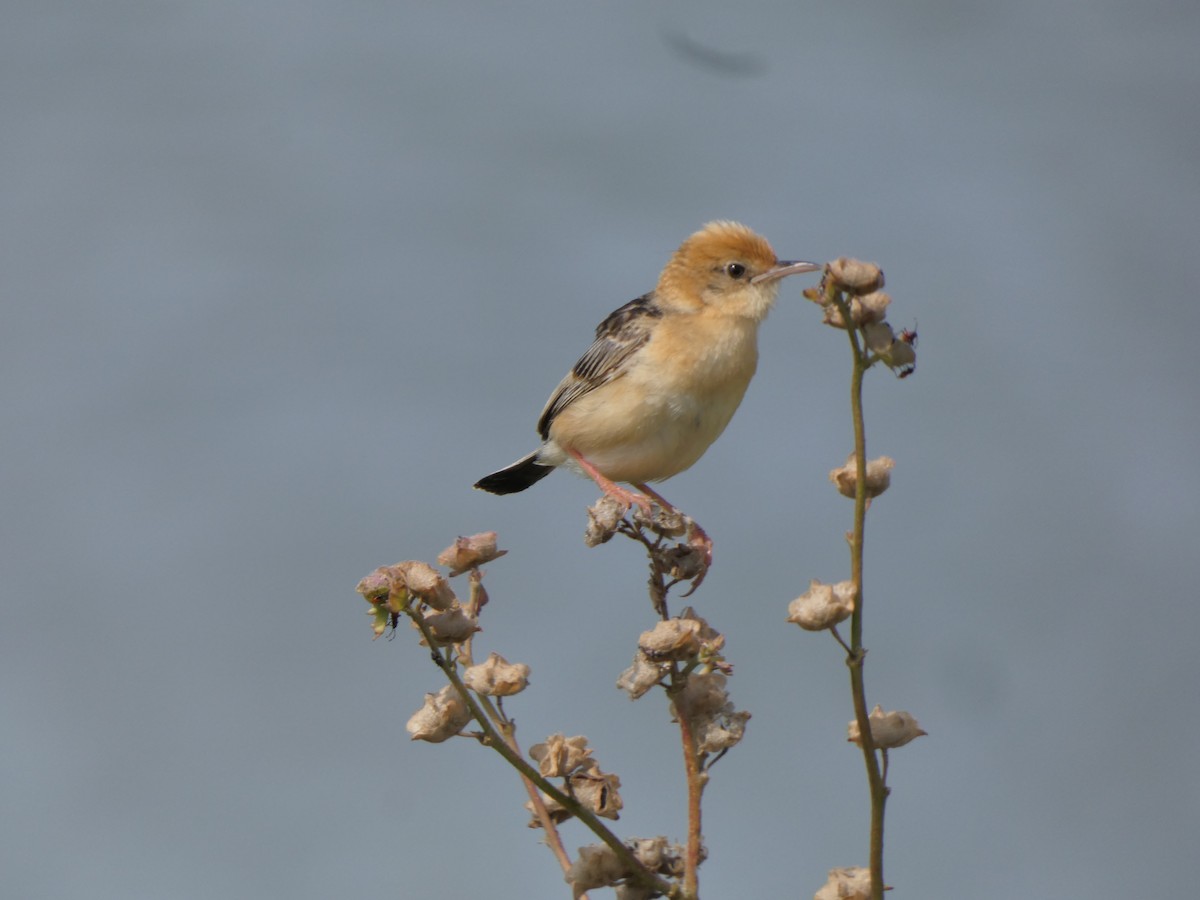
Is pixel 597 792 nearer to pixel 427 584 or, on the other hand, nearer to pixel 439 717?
pixel 439 717

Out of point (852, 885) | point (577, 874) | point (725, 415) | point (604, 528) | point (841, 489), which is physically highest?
point (725, 415)

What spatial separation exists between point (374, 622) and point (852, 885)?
2.19 feet

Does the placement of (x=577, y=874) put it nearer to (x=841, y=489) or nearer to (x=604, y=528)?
(x=841, y=489)

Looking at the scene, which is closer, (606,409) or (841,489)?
(841,489)

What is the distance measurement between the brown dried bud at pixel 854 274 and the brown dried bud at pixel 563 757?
0.66 metres

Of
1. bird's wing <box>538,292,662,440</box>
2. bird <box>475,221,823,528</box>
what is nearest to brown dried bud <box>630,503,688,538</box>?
bird <box>475,221,823,528</box>

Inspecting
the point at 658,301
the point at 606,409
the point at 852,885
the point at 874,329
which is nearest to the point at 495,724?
the point at 852,885

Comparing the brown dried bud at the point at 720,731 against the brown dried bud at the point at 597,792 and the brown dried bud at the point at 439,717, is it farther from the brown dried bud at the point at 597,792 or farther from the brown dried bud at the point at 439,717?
the brown dried bud at the point at 439,717

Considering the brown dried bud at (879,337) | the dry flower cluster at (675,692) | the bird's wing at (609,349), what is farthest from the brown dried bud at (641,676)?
the bird's wing at (609,349)

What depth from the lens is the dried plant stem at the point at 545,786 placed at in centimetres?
148

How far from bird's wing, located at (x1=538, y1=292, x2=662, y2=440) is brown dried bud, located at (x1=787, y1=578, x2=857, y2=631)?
2.11 meters

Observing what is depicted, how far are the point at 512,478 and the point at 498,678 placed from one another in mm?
2378

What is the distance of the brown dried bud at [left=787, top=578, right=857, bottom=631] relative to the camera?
1.44 m

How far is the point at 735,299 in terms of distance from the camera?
347 centimetres
